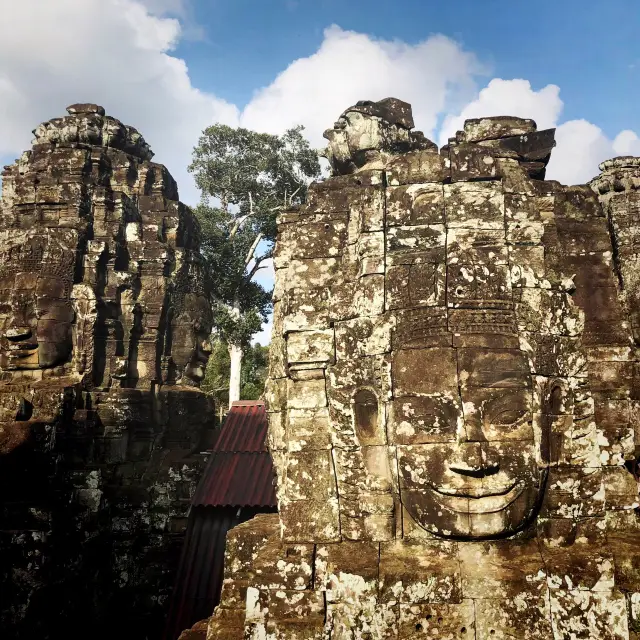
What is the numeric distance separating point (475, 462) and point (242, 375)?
23.9 m

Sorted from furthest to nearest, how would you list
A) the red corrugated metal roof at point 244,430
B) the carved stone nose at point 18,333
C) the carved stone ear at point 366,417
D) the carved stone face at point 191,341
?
the red corrugated metal roof at point 244,430
the carved stone face at point 191,341
the carved stone nose at point 18,333
the carved stone ear at point 366,417

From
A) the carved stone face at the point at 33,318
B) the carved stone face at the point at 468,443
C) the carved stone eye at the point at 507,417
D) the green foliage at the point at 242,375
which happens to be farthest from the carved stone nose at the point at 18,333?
the green foliage at the point at 242,375

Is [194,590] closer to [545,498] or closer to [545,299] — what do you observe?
[545,498]

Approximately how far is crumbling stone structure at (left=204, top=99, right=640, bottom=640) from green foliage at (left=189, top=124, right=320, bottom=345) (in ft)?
61.3

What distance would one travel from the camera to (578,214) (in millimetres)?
5109

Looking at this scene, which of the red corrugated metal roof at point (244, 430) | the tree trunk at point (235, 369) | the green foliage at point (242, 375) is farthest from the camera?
the green foliage at point (242, 375)

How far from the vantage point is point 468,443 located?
3.91m

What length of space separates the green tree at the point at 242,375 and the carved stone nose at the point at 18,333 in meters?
17.0

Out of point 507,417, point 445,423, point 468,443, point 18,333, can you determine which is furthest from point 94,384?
point 507,417

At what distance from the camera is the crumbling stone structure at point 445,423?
3.82m

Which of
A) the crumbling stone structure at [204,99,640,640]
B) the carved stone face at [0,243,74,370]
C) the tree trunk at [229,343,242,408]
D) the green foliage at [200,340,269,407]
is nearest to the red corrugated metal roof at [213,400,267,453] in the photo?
the carved stone face at [0,243,74,370]

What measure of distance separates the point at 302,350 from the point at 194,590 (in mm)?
5895

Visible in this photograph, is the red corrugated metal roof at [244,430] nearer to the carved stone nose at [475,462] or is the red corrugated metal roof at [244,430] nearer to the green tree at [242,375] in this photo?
the carved stone nose at [475,462]

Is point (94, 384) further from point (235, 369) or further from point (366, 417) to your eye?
point (235, 369)
